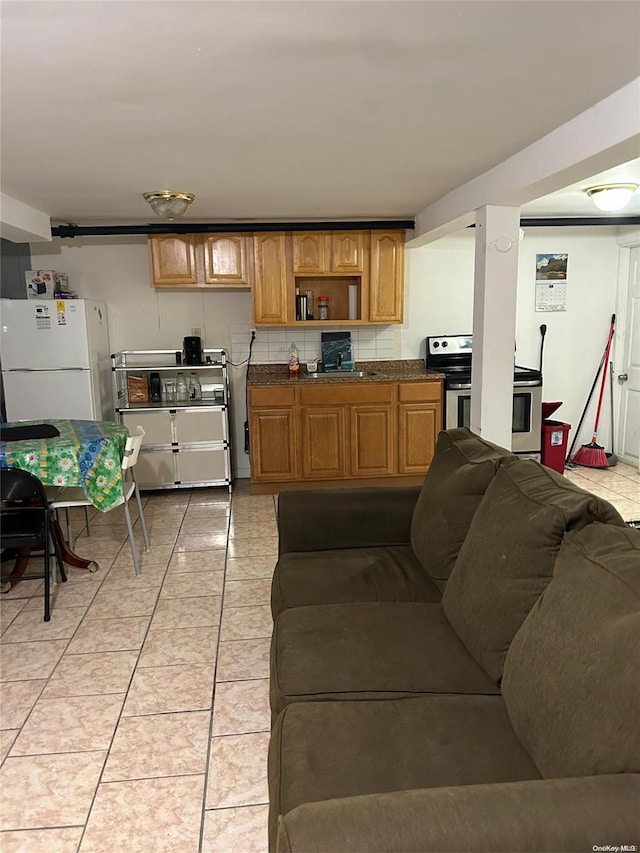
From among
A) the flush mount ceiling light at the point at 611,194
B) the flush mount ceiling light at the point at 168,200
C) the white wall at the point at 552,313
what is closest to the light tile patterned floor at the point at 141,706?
the flush mount ceiling light at the point at 168,200

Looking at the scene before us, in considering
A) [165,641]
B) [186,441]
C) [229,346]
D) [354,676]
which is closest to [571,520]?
[354,676]

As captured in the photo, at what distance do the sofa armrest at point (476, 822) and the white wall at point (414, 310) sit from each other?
184 inches

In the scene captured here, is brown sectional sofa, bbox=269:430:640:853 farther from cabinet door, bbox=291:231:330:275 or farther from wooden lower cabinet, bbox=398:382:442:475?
cabinet door, bbox=291:231:330:275

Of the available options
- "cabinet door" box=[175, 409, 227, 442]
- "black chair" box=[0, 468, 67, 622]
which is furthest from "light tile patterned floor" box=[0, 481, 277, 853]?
"cabinet door" box=[175, 409, 227, 442]

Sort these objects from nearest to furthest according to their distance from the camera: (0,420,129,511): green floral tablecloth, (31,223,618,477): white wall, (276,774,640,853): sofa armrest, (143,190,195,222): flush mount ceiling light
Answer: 1. (276,774,640,853): sofa armrest
2. (0,420,129,511): green floral tablecloth
3. (143,190,195,222): flush mount ceiling light
4. (31,223,618,477): white wall

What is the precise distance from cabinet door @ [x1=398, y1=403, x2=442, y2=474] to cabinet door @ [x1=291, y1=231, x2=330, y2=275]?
133 cm

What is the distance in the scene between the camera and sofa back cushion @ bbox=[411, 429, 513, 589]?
2.11m

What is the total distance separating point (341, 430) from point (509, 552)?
3422 millimetres

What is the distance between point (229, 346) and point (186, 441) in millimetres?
962

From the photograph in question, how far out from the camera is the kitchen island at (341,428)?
16.4 ft

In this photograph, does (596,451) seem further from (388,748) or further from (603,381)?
(388,748)

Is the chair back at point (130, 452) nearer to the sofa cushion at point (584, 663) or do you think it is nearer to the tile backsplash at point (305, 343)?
the tile backsplash at point (305, 343)

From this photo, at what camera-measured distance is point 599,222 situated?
15.8ft

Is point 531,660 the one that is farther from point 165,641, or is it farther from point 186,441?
point 186,441
